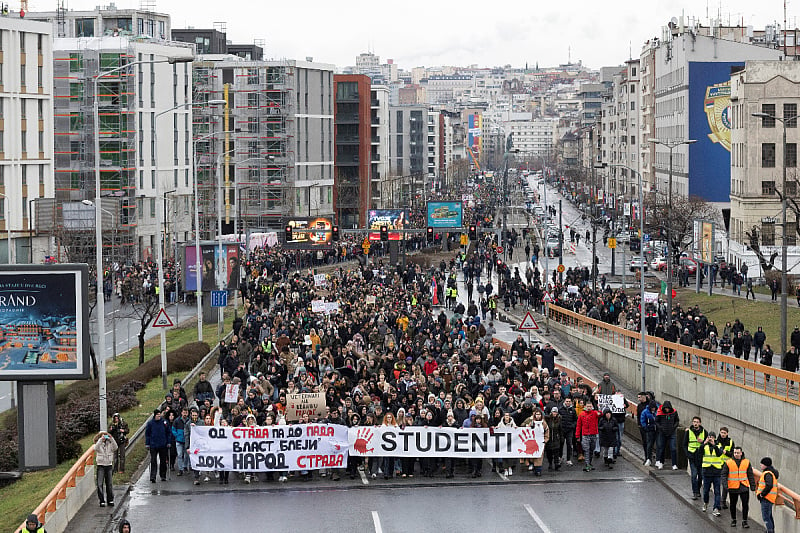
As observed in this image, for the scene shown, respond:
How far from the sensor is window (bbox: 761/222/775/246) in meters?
81.1

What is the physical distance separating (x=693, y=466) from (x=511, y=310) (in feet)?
126

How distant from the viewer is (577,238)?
103938mm

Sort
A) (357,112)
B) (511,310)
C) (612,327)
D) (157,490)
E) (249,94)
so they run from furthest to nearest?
(357,112) → (249,94) → (511,310) → (612,327) → (157,490)

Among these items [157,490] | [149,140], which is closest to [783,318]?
[157,490]

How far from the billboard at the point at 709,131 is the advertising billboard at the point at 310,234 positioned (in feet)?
120

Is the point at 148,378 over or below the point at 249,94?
below

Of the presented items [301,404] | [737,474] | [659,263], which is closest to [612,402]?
[301,404]

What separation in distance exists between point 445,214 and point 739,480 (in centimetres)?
6967

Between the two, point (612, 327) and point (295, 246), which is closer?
point (612, 327)

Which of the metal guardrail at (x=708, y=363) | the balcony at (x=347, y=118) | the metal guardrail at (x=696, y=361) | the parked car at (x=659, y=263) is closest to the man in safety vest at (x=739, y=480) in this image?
the metal guardrail at (x=696, y=361)

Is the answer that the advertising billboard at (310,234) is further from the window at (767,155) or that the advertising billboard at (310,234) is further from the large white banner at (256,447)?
the large white banner at (256,447)

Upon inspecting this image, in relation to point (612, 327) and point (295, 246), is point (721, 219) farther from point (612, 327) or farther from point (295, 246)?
point (612, 327)

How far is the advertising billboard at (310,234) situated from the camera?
259 feet

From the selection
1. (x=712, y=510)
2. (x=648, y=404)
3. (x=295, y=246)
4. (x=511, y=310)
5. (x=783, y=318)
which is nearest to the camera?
(x=712, y=510)
